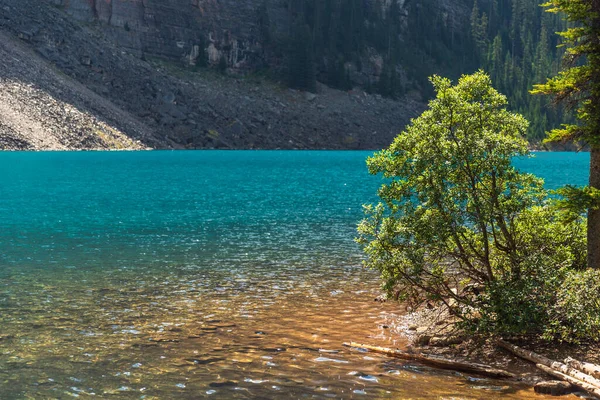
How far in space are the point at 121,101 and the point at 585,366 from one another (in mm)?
154677

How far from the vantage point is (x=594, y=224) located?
17.5 meters

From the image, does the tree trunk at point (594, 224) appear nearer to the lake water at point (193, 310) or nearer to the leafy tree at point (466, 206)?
the leafy tree at point (466, 206)

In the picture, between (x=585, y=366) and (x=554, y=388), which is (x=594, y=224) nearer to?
(x=585, y=366)

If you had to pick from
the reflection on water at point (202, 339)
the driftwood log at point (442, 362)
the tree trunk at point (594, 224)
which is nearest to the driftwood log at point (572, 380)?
the driftwood log at point (442, 362)

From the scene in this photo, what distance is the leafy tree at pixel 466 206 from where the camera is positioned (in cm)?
1716

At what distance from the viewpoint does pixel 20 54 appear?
148m

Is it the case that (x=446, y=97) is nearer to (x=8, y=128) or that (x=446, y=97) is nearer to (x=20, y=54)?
(x=8, y=128)

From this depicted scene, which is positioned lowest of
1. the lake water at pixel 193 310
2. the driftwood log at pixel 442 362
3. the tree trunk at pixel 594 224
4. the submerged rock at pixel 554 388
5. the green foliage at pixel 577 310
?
the lake water at pixel 193 310

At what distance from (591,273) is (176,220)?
32782 millimetres

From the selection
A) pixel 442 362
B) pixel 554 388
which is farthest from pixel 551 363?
pixel 442 362

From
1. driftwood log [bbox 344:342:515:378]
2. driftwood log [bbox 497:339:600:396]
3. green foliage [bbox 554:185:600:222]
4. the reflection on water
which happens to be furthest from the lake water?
green foliage [bbox 554:185:600:222]

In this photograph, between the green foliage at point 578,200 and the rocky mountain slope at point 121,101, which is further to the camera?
the rocky mountain slope at point 121,101

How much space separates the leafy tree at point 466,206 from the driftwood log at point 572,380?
88.1 inches

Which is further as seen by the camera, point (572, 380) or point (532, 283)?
point (532, 283)
